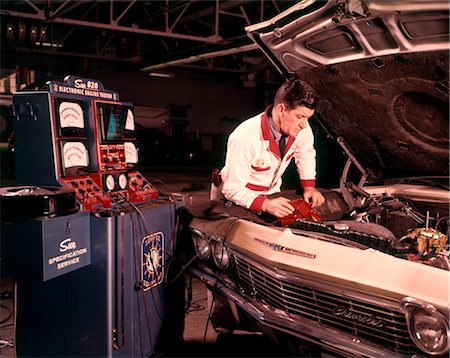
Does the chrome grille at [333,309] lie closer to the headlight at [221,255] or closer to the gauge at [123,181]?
the headlight at [221,255]

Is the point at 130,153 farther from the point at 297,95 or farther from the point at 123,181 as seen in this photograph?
the point at 297,95

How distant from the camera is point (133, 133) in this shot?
360 cm

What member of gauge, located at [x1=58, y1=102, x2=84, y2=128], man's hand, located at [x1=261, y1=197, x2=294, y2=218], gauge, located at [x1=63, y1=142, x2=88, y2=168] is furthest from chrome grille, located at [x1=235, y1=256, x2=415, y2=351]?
gauge, located at [x1=58, y1=102, x2=84, y2=128]

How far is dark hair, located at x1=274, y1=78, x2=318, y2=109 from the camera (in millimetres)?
3045

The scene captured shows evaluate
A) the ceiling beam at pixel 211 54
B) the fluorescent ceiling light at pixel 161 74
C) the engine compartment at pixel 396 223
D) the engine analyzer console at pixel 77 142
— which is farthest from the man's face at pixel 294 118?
the fluorescent ceiling light at pixel 161 74

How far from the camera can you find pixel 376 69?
2.79m

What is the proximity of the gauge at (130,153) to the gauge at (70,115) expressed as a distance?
19.7 inches

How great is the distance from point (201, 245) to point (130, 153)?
995 mm

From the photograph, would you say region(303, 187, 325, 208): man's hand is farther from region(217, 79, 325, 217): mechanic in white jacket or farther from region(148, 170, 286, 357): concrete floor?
region(148, 170, 286, 357): concrete floor

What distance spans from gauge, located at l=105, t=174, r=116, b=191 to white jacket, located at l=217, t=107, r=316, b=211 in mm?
743

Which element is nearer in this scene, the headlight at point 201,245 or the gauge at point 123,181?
the headlight at point 201,245

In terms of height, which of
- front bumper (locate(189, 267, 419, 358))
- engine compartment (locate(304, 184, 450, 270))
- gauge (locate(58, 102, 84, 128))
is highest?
gauge (locate(58, 102, 84, 128))

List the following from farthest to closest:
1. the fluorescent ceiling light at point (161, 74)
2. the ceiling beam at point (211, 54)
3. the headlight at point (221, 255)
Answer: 1. the fluorescent ceiling light at point (161, 74)
2. the ceiling beam at point (211, 54)
3. the headlight at point (221, 255)

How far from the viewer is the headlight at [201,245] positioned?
2947 mm
